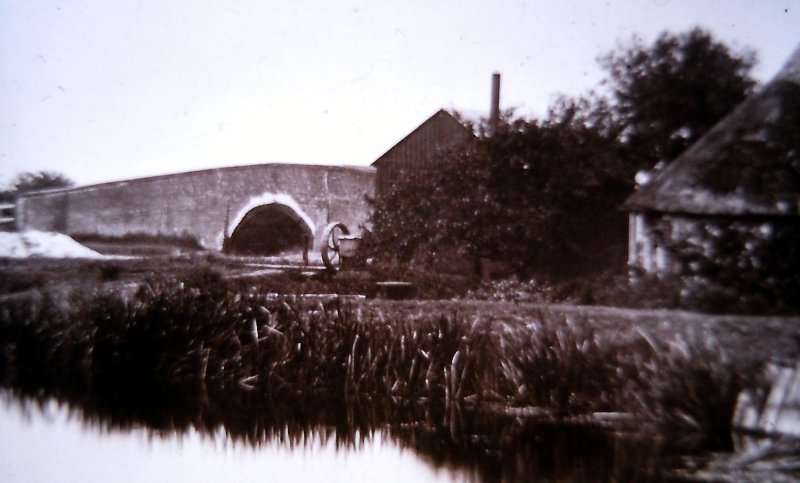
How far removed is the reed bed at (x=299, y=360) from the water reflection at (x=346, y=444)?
38 millimetres

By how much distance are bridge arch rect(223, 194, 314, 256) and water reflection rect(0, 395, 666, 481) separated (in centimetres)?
268

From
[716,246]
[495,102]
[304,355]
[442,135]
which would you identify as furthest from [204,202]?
[716,246]

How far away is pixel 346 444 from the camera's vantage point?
13.0 ft

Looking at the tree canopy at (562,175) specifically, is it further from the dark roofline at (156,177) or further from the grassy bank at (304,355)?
the grassy bank at (304,355)

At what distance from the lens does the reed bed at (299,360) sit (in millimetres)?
4207

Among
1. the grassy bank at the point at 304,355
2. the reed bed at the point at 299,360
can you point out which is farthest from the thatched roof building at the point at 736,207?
the reed bed at the point at 299,360

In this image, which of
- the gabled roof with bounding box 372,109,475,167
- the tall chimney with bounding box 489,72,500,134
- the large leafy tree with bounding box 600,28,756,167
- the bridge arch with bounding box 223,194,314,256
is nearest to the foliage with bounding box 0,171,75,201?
the bridge arch with bounding box 223,194,314,256

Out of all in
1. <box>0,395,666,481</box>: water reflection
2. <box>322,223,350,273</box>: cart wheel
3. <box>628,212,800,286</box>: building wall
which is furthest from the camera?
<box>322,223,350,273</box>: cart wheel

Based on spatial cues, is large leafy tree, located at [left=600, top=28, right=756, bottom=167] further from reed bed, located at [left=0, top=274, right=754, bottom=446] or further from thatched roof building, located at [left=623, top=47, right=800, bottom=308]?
reed bed, located at [left=0, top=274, right=754, bottom=446]

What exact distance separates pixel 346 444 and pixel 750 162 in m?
3.14

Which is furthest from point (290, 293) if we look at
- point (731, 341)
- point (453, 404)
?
point (731, 341)

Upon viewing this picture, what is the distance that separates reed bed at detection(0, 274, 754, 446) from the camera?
4207 mm

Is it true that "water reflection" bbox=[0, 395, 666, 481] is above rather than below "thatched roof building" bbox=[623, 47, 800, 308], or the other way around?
below

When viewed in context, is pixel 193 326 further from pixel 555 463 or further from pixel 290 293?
pixel 555 463
